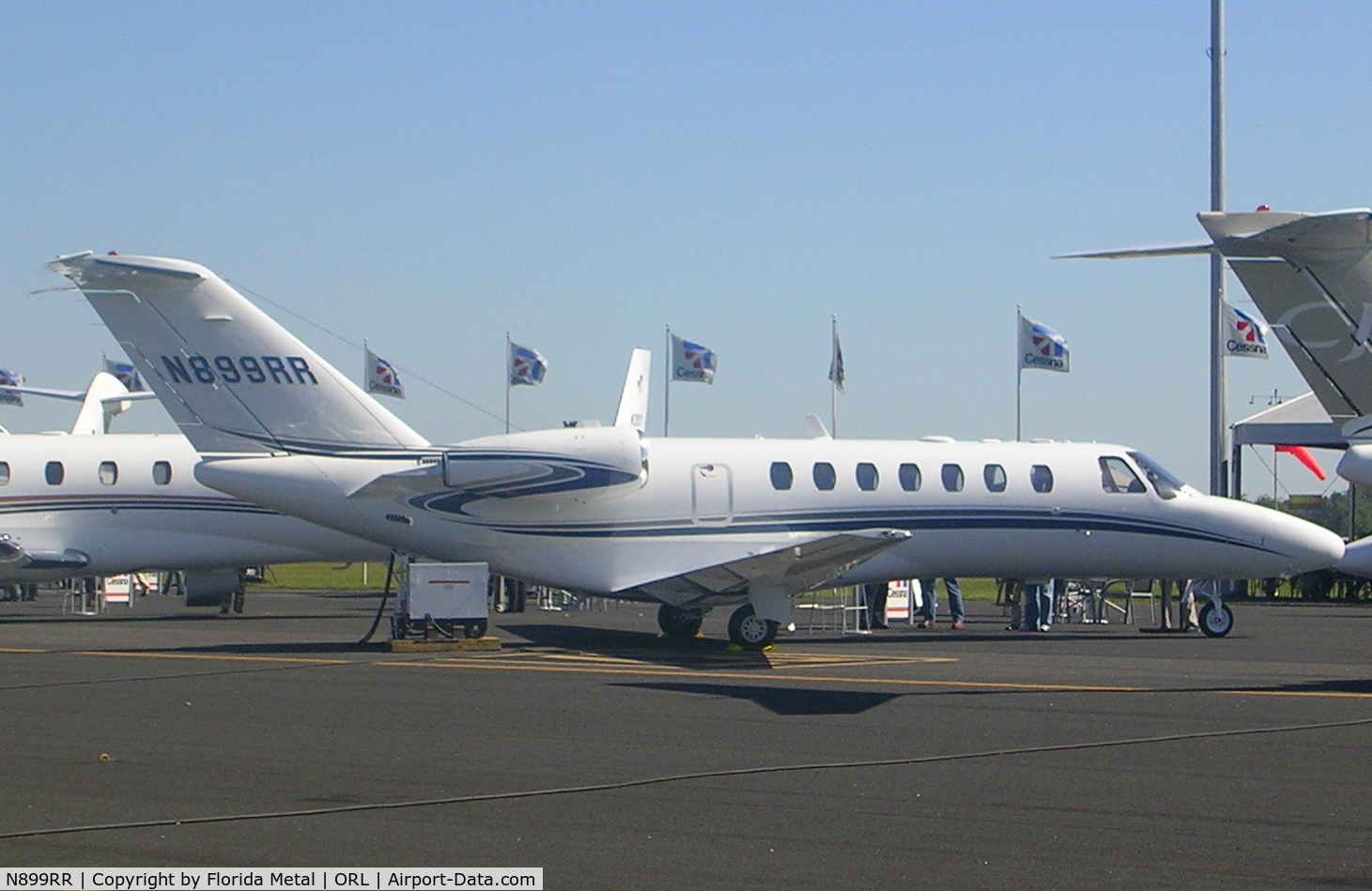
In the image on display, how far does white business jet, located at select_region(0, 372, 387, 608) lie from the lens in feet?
86.7

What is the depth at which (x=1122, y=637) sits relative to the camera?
25016mm

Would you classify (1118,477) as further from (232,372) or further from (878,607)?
(232,372)

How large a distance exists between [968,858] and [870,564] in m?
15.2

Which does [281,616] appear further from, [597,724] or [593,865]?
[593,865]

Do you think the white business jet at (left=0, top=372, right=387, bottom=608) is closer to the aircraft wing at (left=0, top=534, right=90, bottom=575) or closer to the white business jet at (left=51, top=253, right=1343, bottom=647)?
the aircraft wing at (left=0, top=534, right=90, bottom=575)

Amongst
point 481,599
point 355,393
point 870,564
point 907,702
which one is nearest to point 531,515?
point 481,599

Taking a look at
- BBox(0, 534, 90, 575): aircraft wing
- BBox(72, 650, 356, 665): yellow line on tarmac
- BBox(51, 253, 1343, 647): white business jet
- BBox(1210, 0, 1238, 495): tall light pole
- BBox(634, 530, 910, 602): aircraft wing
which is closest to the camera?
BBox(72, 650, 356, 665): yellow line on tarmac

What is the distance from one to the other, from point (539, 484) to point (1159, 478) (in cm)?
962

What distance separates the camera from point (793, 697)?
14719 mm

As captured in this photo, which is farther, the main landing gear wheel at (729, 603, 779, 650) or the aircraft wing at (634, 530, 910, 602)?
the main landing gear wheel at (729, 603, 779, 650)

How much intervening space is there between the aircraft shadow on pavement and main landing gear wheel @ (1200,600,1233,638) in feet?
36.7

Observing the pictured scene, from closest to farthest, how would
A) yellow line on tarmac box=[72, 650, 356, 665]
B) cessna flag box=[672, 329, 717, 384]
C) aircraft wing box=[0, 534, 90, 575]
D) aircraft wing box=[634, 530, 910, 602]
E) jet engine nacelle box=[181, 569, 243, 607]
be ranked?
yellow line on tarmac box=[72, 650, 356, 665], aircraft wing box=[634, 530, 910, 602], aircraft wing box=[0, 534, 90, 575], jet engine nacelle box=[181, 569, 243, 607], cessna flag box=[672, 329, 717, 384]

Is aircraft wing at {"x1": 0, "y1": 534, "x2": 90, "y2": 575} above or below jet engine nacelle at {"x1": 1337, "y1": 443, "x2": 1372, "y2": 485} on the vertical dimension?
below

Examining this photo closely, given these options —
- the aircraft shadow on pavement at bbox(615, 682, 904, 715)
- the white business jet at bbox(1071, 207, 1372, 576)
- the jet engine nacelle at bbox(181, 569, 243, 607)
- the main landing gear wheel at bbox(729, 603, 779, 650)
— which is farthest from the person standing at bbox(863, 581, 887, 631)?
the white business jet at bbox(1071, 207, 1372, 576)
